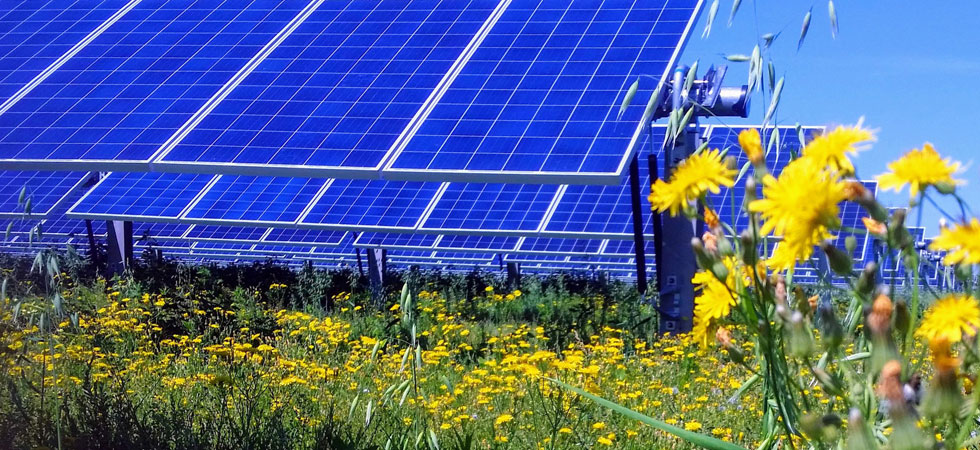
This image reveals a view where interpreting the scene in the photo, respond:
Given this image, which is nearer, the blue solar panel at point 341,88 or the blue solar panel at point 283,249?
the blue solar panel at point 341,88

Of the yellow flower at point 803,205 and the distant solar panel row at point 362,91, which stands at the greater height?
the distant solar panel row at point 362,91

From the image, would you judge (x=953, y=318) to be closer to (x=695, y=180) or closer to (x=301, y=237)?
(x=695, y=180)

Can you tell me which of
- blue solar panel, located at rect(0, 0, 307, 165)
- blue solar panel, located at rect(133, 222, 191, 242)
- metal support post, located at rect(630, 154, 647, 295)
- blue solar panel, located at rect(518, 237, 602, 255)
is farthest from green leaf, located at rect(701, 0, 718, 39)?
blue solar panel, located at rect(133, 222, 191, 242)

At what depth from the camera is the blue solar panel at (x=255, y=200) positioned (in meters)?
13.9

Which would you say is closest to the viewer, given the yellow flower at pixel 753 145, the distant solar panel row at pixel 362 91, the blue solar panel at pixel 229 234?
the yellow flower at pixel 753 145

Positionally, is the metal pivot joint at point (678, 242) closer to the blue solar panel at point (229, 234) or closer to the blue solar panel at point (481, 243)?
the blue solar panel at point (481, 243)

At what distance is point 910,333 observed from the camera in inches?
46.7

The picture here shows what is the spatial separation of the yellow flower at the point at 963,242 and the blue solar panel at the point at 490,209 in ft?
36.7

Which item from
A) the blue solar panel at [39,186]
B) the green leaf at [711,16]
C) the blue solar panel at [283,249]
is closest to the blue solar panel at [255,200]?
the blue solar panel at [39,186]

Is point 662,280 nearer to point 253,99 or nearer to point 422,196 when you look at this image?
point 253,99

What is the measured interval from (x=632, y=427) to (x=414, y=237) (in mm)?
18594

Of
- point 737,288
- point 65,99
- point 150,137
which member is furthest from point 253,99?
point 737,288

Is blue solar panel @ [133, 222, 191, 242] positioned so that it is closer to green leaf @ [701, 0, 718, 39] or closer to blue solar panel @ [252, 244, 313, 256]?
blue solar panel @ [252, 244, 313, 256]

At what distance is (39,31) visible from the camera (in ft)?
38.4
